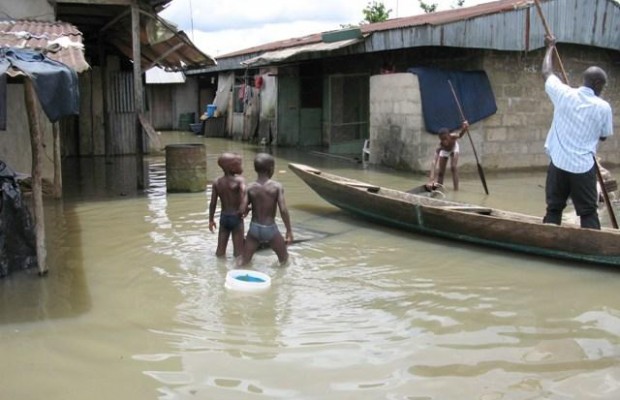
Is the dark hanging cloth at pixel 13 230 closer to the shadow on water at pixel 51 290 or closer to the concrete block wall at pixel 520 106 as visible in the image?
the shadow on water at pixel 51 290

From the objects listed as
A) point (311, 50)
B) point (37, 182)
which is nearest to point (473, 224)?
point (37, 182)

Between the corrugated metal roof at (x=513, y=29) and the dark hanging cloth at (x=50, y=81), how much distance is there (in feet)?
26.8

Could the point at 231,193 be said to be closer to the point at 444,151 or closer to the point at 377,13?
the point at 444,151

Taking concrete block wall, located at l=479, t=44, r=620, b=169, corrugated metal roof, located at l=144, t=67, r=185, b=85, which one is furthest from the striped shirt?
corrugated metal roof, located at l=144, t=67, r=185, b=85

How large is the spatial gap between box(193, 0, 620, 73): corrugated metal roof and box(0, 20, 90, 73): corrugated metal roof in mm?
6453

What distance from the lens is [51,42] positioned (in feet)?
23.1

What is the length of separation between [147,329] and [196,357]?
2.20 feet

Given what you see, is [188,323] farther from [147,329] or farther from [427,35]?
[427,35]

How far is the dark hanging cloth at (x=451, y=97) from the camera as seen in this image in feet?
43.2

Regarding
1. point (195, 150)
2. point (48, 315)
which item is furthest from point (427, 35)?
point (48, 315)

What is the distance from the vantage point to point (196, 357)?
418 cm

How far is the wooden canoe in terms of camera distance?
6.21 meters

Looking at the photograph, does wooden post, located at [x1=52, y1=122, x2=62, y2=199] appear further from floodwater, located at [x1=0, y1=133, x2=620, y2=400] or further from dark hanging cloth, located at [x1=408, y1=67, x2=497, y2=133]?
dark hanging cloth, located at [x1=408, y1=67, x2=497, y2=133]

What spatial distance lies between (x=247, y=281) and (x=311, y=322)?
3.03 feet
